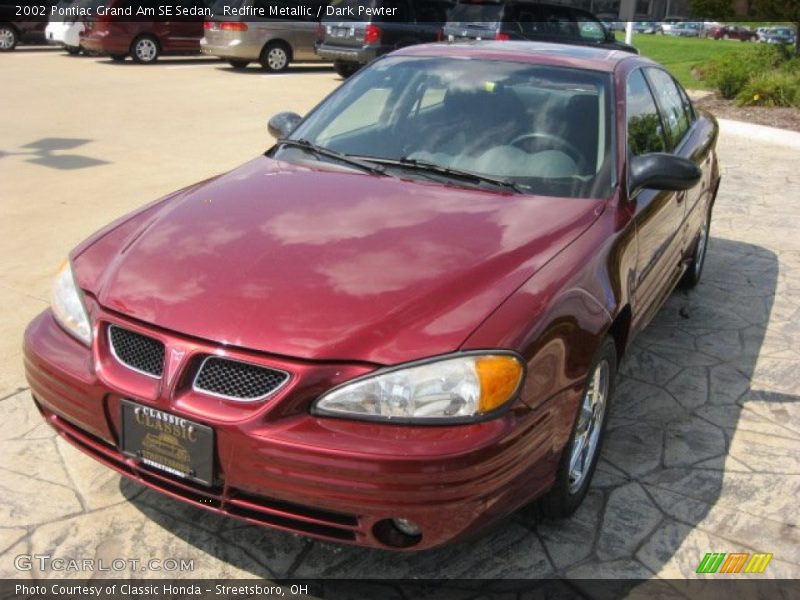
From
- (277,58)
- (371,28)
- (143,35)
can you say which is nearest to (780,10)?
(371,28)

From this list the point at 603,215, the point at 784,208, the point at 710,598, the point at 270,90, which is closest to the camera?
the point at 710,598

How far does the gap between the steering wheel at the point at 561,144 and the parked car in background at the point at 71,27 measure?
62.4 ft

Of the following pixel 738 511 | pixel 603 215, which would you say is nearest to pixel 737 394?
pixel 738 511

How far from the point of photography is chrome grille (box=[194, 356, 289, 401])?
8.23 ft

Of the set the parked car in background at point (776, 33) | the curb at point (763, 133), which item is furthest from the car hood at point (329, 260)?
the parked car in background at point (776, 33)

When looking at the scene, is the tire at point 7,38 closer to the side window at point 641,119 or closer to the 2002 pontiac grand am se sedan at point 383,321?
the 2002 pontiac grand am se sedan at point 383,321

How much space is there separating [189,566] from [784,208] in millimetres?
7159

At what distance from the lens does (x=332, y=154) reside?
3912mm

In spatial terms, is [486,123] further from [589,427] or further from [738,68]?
[738,68]

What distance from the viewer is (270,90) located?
51.3ft

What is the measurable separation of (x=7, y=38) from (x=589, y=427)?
2433 cm

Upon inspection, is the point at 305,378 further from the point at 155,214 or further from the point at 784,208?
the point at 784,208

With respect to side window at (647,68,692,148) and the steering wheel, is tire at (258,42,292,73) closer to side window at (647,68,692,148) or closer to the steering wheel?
side window at (647,68,692,148)

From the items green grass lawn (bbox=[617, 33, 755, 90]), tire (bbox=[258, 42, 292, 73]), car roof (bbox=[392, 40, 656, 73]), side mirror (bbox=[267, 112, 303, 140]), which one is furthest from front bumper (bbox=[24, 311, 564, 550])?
tire (bbox=[258, 42, 292, 73])
